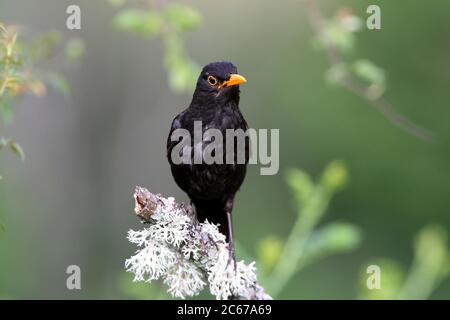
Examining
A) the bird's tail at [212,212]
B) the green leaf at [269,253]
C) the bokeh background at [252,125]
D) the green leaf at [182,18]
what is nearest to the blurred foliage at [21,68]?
the green leaf at [182,18]

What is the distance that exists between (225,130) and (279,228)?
6.59 meters

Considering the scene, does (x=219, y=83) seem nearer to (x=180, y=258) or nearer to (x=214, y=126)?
(x=214, y=126)

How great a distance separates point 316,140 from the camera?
37.9ft

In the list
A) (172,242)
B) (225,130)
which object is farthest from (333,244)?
Result: (172,242)

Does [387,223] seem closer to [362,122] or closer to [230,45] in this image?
[362,122]

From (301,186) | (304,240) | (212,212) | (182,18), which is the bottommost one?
(304,240)

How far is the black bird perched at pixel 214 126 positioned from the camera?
492 centimetres

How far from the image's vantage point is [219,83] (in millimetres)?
5059

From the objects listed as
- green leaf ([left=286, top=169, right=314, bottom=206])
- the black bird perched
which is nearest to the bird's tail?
the black bird perched

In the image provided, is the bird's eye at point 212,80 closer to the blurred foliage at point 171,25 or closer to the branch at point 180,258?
the blurred foliage at point 171,25

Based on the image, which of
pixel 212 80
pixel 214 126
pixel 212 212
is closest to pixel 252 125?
pixel 212 212

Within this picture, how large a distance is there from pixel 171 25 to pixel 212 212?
1.34 m

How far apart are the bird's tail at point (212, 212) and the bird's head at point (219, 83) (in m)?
0.70

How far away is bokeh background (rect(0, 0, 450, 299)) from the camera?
9.25 metres
